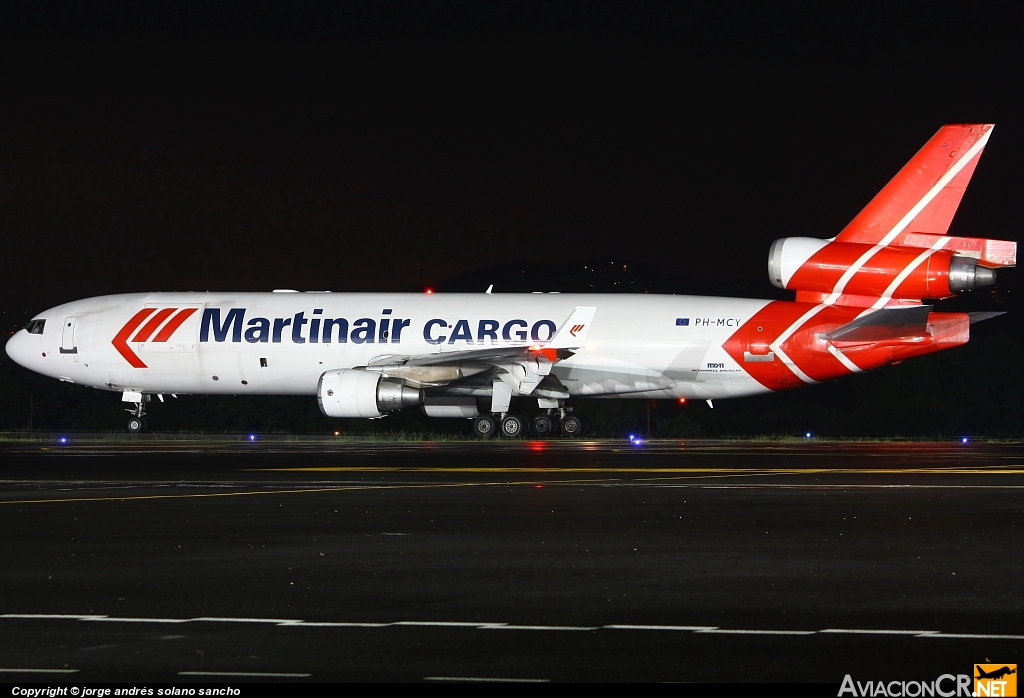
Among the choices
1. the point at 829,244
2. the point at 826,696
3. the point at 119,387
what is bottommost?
the point at 826,696

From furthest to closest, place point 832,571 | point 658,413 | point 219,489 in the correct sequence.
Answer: point 658,413 < point 219,489 < point 832,571

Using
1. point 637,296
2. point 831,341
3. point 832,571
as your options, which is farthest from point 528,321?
point 832,571

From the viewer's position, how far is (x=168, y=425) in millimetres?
81812

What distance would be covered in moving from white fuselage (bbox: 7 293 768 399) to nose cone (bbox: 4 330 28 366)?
2.09 metres

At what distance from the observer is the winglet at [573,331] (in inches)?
1587

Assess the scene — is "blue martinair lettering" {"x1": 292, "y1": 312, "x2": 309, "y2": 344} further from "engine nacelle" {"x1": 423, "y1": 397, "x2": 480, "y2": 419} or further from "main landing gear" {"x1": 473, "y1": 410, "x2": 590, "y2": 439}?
"main landing gear" {"x1": 473, "y1": 410, "x2": 590, "y2": 439}

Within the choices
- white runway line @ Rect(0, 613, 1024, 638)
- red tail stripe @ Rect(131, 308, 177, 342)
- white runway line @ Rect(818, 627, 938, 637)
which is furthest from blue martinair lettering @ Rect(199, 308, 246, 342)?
white runway line @ Rect(818, 627, 938, 637)

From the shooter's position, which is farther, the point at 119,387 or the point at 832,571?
the point at 119,387

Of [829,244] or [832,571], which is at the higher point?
[829,244]

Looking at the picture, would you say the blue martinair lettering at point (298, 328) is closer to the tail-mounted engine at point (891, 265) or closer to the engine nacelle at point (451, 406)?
the engine nacelle at point (451, 406)

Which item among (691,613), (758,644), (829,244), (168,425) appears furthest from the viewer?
(168,425)

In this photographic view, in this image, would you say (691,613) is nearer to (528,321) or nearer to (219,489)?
(219,489)

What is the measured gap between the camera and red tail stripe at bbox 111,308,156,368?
1725 inches

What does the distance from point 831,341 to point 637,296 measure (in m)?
6.19
